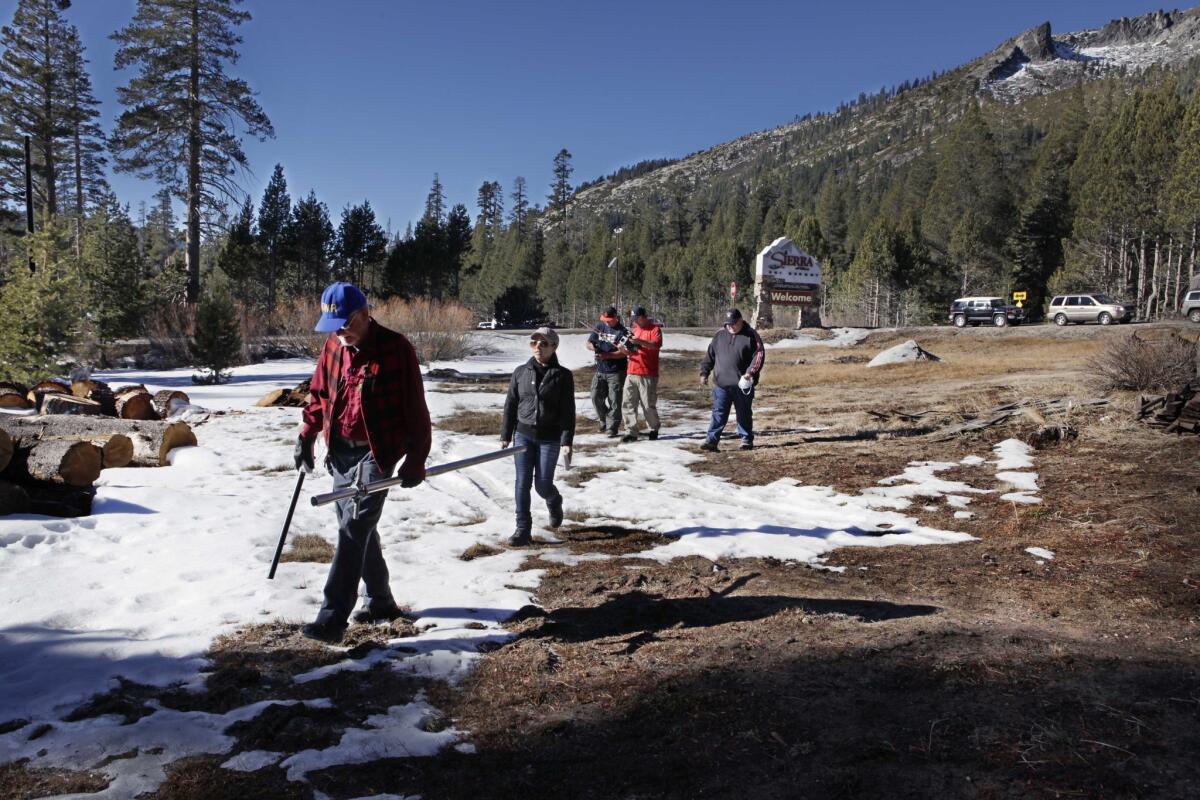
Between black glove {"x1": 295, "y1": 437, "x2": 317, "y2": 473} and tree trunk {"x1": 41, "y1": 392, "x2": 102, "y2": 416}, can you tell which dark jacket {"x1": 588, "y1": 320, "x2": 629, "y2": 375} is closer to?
black glove {"x1": 295, "y1": 437, "x2": 317, "y2": 473}

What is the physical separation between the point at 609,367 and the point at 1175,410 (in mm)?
7017

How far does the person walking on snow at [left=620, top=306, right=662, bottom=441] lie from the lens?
10.6 metres

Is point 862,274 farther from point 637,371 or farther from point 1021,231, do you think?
point 637,371

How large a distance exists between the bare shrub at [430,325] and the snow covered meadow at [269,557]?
13.1m

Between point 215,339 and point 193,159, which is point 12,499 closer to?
point 215,339

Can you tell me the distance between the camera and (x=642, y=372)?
10.8m

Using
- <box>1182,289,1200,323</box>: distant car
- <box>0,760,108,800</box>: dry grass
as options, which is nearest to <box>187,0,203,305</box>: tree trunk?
<box>0,760,108,800</box>: dry grass

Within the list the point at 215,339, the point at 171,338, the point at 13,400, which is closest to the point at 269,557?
the point at 13,400

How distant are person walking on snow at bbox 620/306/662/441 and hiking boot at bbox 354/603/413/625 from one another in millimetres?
6509

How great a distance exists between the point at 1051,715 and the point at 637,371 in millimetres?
8013

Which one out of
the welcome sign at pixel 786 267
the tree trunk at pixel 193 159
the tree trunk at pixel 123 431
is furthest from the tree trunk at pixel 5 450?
the welcome sign at pixel 786 267

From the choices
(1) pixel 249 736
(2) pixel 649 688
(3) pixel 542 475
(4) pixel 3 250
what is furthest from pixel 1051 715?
(4) pixel 3 250

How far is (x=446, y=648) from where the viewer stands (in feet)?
13.7

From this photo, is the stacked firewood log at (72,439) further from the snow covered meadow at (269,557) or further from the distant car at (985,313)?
the distant car at (985,313)
